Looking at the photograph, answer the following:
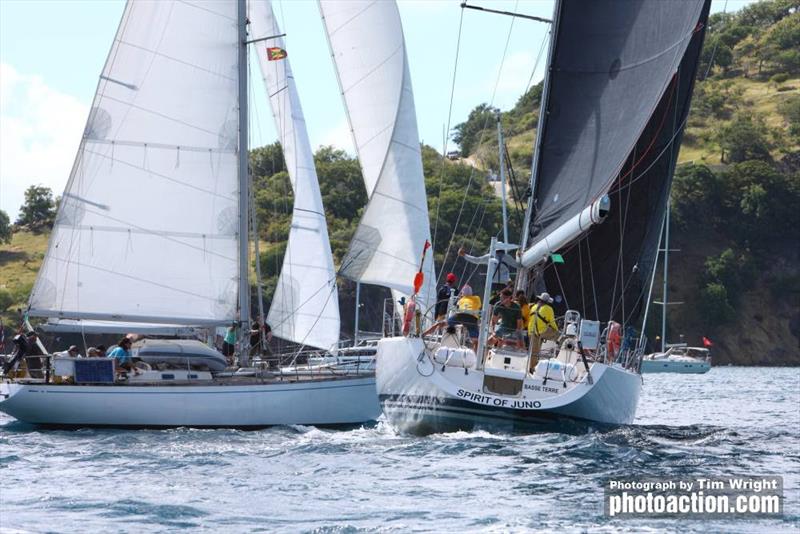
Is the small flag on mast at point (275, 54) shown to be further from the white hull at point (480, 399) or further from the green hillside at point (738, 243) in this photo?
the green hillside at point (738, 243)

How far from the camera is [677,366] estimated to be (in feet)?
278

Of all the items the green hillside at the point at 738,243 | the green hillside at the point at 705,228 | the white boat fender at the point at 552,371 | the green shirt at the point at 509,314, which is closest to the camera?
the white boat fender at the point at 552,371

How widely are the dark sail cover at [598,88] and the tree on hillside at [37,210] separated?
9038 centimetres

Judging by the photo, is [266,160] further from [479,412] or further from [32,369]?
[479,412]

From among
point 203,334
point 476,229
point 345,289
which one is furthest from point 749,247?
point 203,334

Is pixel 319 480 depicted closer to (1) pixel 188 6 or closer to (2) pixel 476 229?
(1) pixel 188 6

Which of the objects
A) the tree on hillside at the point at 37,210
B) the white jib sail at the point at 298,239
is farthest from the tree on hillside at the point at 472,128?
the white jib sail at the point at 298,239

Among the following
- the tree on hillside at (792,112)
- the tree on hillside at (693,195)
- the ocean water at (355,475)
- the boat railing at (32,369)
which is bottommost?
the ocean water at (355,475)

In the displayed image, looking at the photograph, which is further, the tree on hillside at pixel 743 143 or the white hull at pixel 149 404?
the tree on hillside at pixel 743 143

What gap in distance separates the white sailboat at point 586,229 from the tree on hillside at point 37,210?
295 ft

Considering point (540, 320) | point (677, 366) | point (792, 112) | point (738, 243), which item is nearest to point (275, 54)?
point (540, 320)

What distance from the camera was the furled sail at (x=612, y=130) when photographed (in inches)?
1028

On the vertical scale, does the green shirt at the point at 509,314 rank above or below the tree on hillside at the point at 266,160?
below

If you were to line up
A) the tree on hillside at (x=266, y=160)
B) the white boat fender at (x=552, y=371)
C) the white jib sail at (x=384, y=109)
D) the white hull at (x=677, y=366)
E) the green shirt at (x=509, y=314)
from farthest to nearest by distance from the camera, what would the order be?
the tree on hillside at (x=266, y=160) < the white hull at (x=677, y=366) < the white jib sail at (x=384, y=109) < the green shirt at (x=509, y=314) < the white boat fender at (x=552, y=371)
